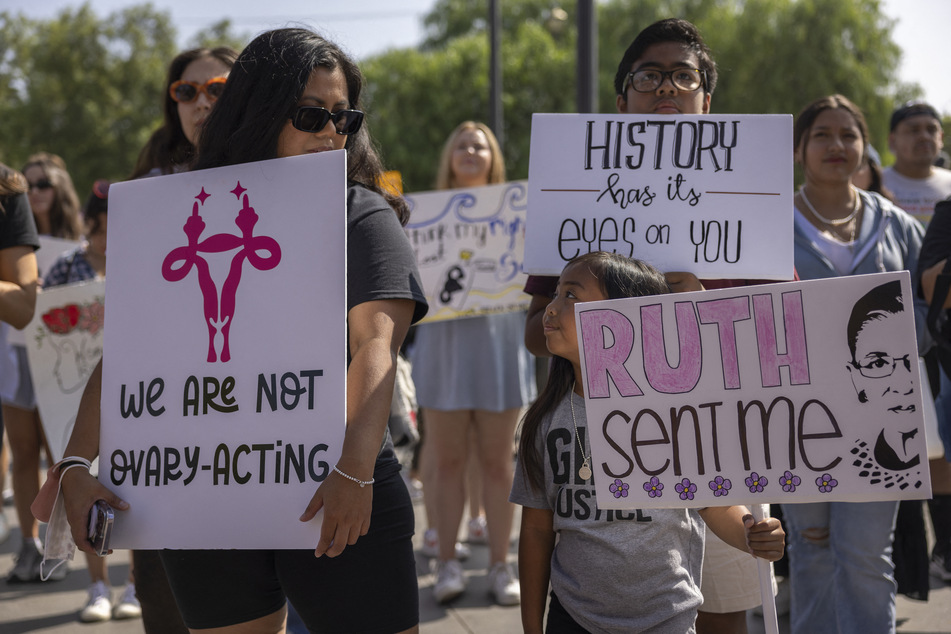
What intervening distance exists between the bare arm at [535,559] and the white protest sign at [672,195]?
673mm

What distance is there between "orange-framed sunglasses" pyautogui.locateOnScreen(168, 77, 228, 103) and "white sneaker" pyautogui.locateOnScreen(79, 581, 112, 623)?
8.05ft

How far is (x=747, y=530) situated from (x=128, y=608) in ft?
10.5

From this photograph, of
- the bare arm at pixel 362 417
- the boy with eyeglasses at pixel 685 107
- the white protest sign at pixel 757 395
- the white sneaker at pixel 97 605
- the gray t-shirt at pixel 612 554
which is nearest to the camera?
the bare arm at pixel 362 417

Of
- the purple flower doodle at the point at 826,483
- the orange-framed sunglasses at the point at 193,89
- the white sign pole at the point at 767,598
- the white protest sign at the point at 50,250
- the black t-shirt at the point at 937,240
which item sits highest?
the orange-framed sunglasses at the point at 193,89

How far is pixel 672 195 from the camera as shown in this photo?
8.28ft

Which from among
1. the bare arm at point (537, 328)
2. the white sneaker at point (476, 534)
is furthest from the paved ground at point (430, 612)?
the bare arm at point (537, 328)

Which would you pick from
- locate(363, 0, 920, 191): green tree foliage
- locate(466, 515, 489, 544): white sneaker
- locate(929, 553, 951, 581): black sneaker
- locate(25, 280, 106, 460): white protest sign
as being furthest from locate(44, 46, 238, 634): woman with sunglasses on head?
locate(363, 0, 920, 191): green tree foliage

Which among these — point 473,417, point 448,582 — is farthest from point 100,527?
point 473,417

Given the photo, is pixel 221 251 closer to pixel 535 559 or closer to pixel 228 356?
pixel 228 356

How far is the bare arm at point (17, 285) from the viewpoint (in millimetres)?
2846

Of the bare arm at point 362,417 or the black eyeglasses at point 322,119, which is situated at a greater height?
the black eyeglasses at point 322,119

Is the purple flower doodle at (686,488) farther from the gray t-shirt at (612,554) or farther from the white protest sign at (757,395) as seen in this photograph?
the gray t-shirt at (612,554)

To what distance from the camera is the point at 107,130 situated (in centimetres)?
2100

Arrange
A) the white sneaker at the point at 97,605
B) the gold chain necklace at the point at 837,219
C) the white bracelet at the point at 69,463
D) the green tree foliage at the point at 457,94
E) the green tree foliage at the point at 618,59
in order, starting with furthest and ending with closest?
1. the green tree foliage at the point at 457,94
2. the green tree foliage at the point at 618,59
3. the white sneaker at the point at 97,605
4. the gold chain necklace at the point at 837,219
5. the white bracelet at the point at 69,463
